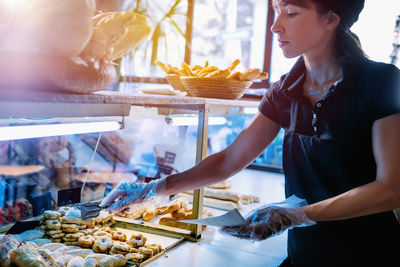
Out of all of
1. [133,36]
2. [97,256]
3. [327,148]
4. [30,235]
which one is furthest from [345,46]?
[30,235]

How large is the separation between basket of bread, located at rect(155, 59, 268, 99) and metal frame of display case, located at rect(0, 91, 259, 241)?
0.29ft

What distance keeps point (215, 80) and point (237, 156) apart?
0.57m

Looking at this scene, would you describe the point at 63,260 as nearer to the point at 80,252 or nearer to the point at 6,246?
the point at 80,252

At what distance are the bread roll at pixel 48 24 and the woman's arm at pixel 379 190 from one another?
926 millimetres

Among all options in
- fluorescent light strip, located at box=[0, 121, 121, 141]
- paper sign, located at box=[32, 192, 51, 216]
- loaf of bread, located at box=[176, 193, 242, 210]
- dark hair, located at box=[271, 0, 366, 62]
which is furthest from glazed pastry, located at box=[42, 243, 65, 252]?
dark hair, located at box=[271, 0, 366, 62]

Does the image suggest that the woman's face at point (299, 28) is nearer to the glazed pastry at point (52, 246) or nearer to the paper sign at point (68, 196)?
the paper sign at point (68, 196)

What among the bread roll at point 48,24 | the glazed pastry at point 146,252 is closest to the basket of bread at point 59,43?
the bread roll at point 48,24

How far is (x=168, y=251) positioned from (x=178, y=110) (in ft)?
2.69

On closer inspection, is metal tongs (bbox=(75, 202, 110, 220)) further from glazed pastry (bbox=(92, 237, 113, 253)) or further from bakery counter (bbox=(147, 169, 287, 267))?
bakery counter (bbox=(147, 169, 287, 267))

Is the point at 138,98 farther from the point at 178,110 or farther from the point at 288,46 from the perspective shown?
the point at 178,110

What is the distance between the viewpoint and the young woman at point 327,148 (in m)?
1.21

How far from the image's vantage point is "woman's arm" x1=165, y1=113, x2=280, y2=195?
168 centimetres

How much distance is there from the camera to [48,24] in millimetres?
750

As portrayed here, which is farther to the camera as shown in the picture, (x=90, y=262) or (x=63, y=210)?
(x=63, y=210)
